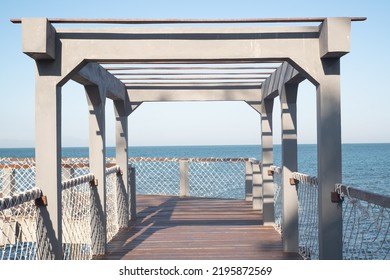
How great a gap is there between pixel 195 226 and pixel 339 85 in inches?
143

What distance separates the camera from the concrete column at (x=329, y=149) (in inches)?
153

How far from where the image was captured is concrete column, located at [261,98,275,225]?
23.1ft

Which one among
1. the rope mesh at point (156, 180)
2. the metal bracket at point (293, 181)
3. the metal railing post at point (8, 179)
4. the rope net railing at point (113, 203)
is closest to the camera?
the metal bracket at point (293, 181)

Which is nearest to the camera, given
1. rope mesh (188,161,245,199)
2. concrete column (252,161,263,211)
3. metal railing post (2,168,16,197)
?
concrete column (252,161,263,211)

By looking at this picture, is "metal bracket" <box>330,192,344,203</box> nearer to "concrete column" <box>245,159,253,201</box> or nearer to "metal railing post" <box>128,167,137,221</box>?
"metal railing post" <box>128,167,137,221</box>

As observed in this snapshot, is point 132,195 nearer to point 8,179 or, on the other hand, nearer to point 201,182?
point 8,179

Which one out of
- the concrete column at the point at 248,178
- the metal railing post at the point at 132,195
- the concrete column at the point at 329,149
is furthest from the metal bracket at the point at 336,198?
the concrete column at the point at 248,178

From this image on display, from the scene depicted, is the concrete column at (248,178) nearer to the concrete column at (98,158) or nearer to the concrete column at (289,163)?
the concrete column at (289,163)

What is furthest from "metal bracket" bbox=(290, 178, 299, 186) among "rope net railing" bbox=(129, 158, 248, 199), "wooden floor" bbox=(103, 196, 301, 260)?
"rope net railing" bbox=(129, 158, 248, 199)

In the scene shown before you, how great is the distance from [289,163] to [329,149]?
128cm

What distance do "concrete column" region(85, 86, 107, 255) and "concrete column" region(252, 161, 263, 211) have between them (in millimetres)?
3640

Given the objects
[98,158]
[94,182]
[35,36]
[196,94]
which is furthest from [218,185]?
[35,36]

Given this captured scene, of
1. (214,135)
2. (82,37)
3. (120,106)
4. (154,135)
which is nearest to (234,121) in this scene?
(214,135)

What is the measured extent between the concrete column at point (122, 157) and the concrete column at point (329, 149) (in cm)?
369
